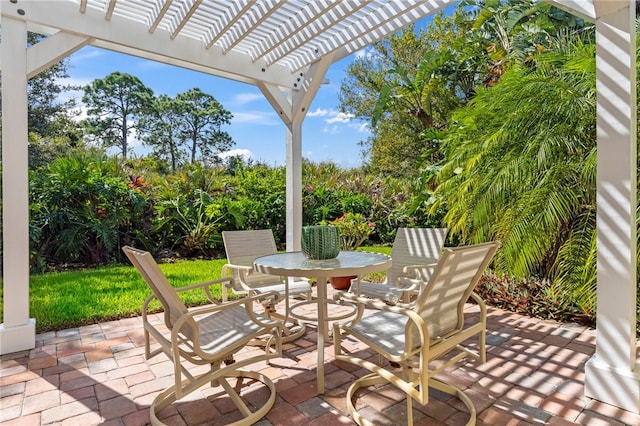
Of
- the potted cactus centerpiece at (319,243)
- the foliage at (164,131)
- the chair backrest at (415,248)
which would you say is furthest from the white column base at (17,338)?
the foliage at (164,131)

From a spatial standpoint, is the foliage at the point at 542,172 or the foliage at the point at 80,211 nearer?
the foliage at the point at 542,172

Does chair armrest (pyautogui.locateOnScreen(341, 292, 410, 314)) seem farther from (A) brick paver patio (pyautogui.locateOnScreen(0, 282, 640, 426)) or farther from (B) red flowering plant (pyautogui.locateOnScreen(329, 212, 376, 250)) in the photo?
(B) red flowering plant (pyautogui.locateOnScreen(329, 212, 376, 250))

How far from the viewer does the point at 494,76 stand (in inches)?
285

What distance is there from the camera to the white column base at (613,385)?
247 cm

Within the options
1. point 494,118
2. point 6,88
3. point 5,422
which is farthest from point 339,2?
point 5,422

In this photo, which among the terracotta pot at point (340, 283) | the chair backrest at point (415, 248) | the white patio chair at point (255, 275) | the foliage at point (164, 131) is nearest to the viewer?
the white patio chair at point (255, 275)

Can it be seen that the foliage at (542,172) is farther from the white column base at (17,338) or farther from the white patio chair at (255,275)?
the white column base at (17,338)

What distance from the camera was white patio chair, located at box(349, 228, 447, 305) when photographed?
3824 millimetres

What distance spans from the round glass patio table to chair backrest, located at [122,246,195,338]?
0.73 meters

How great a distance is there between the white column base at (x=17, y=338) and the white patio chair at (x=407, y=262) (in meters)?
3.21

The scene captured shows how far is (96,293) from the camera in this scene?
18.3ft

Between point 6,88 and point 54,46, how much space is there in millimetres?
654

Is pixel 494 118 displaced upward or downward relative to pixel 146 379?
upward

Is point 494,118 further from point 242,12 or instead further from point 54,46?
point 54,46
